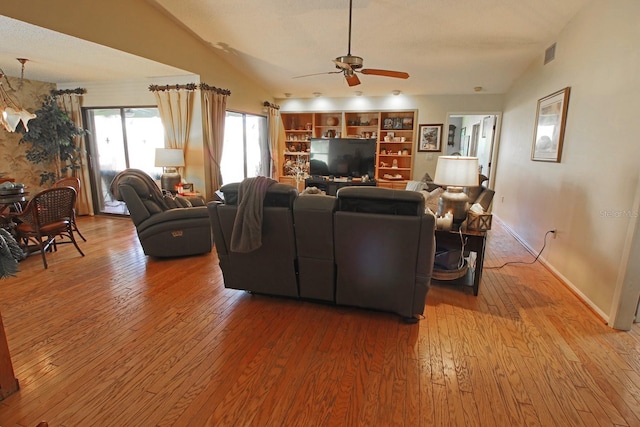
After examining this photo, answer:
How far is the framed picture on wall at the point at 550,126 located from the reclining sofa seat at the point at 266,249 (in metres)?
3.14

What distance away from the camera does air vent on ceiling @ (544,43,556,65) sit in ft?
13.4

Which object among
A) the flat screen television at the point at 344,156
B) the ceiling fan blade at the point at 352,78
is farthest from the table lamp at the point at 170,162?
the flat screen television at the point at 344,156

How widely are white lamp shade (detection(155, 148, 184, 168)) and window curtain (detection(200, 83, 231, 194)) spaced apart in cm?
51

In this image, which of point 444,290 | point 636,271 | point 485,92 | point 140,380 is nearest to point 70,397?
point 140,380

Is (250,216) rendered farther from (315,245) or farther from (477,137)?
(477,137)

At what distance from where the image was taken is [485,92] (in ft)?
22.0

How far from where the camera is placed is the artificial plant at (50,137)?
5.18 m

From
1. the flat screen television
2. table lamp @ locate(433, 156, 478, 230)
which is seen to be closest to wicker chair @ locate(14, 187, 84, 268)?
table lamp @ locate(433, 156, 478, 230)

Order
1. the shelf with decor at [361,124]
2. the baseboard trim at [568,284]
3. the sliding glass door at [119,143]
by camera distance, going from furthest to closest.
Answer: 1. the shelf with decor at [361,124]
2. the sliding glass door at [119,143]
3. the baseboard trim at [568,284]

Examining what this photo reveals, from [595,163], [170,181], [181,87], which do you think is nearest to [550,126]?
[595,163]

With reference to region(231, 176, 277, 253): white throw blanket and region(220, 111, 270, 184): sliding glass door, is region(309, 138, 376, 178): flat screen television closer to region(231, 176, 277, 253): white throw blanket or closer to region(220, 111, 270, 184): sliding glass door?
region(220, 111, 270, 184): sliding glass door

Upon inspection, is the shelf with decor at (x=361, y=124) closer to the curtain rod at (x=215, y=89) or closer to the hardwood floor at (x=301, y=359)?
the curtain rod at (x=215, y=89)

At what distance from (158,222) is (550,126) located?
482cm

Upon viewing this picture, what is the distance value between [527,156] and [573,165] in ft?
5.41
